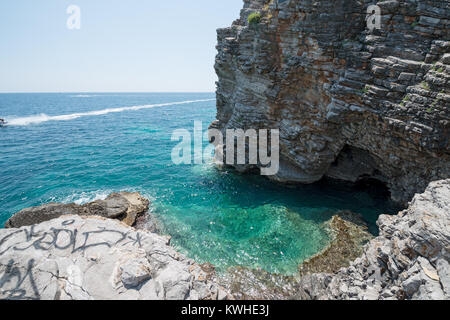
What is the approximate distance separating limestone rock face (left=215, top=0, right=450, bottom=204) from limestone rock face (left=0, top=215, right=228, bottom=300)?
1592 centimetres

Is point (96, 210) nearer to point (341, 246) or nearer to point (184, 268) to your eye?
point (184, 268)

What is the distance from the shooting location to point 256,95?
23469 mm

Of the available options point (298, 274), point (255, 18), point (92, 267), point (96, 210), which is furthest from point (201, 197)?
point (255, 18)

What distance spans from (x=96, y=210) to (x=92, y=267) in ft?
33.3

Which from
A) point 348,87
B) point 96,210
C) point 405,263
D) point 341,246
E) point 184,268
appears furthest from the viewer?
point 96,210

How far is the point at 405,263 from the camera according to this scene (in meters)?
9.36

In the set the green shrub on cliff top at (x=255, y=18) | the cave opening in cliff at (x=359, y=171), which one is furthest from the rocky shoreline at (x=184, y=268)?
the green shrub on cliff top at (x=255, y=18)

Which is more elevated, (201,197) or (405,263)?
(405,263)

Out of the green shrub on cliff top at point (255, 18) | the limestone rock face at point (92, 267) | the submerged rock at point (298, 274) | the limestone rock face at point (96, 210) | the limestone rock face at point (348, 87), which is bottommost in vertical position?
the submerged rock at point (298, 274)

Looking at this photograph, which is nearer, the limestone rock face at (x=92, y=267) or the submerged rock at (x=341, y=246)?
the limestone rock face at (x=92, y=267)

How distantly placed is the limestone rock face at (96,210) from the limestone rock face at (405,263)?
15.3 m

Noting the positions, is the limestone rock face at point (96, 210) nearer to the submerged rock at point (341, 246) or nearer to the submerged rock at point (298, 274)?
the submerged rock at point (298, 274)

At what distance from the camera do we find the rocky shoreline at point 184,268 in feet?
29.0
